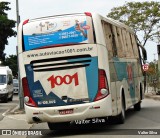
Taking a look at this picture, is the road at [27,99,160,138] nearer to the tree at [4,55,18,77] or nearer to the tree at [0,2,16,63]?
the tree at [0,2,16,63]

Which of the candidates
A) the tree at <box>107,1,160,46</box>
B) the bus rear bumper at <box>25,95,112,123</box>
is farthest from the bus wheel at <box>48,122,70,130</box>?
the tree at <box>107,1,160,46</box>

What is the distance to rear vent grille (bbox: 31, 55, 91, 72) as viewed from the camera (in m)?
13.3

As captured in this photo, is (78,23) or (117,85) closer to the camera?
(78,23)

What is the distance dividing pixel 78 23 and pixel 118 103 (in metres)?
2.80

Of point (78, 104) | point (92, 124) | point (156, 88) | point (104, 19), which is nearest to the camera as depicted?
point (78, 104)

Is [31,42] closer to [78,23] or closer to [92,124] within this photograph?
[78,23]

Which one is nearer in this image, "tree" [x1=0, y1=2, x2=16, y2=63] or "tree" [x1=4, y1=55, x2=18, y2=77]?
"tree" [x1=0, y1=2, x2=16, y2=63]

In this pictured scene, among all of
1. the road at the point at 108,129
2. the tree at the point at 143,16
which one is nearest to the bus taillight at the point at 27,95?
the road at the point at 108,129

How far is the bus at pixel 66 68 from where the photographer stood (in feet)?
43.3

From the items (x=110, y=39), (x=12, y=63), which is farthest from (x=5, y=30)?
(x=110, y=39)

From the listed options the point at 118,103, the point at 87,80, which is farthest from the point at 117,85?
the point at 87,80

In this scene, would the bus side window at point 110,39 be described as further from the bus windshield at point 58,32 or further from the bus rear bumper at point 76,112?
the bus rear bumper at point 76,112

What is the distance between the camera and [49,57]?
44.0 feet

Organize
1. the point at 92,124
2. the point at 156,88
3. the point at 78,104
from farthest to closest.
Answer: the point at 156,88 → the point at 92,124 → the point at 78,104
